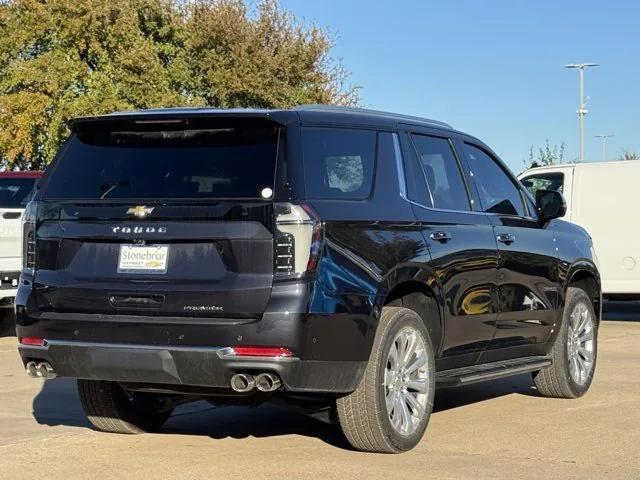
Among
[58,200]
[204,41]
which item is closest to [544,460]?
[58,200]

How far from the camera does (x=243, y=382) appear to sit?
239 inches

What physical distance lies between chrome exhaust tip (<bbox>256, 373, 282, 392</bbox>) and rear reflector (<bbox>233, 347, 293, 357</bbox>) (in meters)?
0.13

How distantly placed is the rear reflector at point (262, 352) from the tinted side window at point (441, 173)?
5.70 feet

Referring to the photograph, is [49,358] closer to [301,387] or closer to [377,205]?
[301,387]

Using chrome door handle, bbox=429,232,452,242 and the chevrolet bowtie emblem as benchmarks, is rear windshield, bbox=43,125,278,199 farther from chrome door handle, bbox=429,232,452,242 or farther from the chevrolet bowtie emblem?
chrome door handle, bbox=429,232,452,242

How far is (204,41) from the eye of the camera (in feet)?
111

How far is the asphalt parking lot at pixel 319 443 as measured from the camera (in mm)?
6418

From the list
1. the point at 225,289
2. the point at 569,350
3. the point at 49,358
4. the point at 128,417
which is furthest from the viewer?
the point at 569,350

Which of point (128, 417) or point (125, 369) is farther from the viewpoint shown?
point (128, 417)

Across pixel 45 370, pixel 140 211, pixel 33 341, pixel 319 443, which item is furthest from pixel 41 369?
pixel 319 443

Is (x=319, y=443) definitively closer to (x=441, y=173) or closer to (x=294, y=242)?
(x=294, y=242)

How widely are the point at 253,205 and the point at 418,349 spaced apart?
146 cm

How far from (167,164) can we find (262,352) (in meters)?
1.22

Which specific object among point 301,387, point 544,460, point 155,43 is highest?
point 155,43
